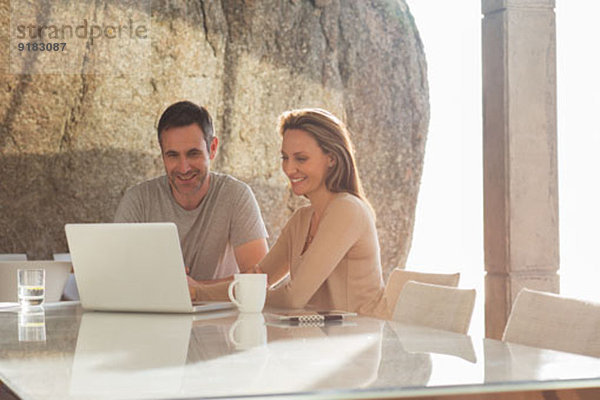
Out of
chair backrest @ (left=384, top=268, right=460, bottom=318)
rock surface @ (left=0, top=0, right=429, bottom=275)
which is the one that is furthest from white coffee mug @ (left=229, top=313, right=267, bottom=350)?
rock surface @ (left=0, top=0, right=429, bottom=275)

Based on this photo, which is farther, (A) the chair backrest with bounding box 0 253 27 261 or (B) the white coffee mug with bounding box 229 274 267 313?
(A) the chair backrest with bounding box 0 253 27 261

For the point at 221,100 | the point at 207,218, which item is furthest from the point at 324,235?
the point at 221,100

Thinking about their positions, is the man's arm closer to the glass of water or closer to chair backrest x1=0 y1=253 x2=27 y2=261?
the glass of water

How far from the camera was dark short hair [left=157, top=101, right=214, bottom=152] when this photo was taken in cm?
371

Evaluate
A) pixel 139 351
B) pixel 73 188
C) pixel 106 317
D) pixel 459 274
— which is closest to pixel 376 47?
pixel 73 188

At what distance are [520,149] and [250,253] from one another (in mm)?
1557

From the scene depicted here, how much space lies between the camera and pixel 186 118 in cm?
372

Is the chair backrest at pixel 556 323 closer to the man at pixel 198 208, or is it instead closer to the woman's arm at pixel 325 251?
the woman's arm at pixel 325 251

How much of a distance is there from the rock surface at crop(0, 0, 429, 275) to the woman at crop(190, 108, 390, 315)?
2.12 meters

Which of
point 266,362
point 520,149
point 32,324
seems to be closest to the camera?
point 266,362

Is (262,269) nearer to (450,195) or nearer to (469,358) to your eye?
(469,358)

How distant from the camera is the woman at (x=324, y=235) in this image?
2857 millimetres

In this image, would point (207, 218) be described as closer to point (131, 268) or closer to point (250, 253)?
point (250, 253)

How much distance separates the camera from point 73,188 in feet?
17.1
